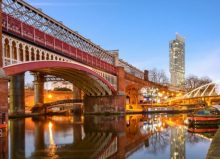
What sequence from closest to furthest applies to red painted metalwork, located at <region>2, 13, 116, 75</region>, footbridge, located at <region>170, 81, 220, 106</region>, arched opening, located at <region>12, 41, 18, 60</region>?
arched opening, located at <region>12, 41, 18, 60</region>, red painted metalwork, located at <region>2, 13, 116, 75</region>, footbridge, located at <region>170, 81, 220, 106</region>

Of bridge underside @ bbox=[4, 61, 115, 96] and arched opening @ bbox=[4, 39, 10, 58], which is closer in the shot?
arched opening @ bbox=[4, 39, 10, 58]

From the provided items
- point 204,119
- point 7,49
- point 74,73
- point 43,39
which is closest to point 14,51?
point 7,49

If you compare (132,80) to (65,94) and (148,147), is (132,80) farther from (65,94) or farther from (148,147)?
(148,147)

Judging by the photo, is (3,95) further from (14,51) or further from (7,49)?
(14,51)

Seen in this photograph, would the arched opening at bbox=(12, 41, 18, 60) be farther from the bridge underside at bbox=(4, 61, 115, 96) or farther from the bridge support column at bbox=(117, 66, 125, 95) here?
the bridge support column at bbox=(117, 66, 125, 95)

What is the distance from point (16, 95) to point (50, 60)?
30.5 meters

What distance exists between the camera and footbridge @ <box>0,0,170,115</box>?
2977cm

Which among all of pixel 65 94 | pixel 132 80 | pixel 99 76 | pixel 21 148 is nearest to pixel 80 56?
pixel 99 76

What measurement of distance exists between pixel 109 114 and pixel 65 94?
34928 millimetres

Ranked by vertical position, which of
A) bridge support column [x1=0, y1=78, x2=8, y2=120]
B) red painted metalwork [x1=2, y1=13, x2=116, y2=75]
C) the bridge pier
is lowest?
bridge support column [x1=0, y1=78, x2=8, y2=120]

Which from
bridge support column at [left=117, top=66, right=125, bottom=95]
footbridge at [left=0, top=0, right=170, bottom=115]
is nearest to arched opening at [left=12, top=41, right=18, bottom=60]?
footbridge at [left=0, top=0, right=170, bottom=115]

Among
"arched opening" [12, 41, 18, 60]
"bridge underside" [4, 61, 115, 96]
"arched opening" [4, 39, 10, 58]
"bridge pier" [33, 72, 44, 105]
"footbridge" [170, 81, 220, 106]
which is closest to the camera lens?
"arched opening" [4, 39, 10, 58]

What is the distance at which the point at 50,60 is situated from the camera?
3697 centimetres

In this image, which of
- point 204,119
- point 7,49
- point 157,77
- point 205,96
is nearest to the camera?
point 7,49
